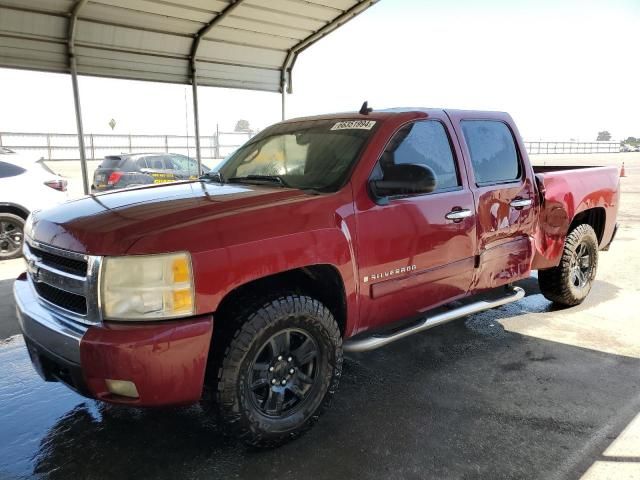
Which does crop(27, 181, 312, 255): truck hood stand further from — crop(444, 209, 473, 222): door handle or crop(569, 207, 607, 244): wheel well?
crop(569, 207, 607, 244): wheel well

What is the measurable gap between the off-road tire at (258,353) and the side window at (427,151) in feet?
3.90

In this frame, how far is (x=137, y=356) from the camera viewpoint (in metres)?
2.28

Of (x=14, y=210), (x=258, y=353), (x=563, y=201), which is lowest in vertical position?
(x=258, y=353)

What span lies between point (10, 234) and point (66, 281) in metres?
5.87

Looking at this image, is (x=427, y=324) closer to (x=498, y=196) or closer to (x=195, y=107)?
(x=498, y=196)

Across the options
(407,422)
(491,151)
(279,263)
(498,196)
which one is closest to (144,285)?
(279,263)

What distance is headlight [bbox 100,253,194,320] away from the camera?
2350 millimetres

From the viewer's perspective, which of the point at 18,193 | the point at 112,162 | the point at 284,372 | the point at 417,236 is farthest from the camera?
the point at 112,162

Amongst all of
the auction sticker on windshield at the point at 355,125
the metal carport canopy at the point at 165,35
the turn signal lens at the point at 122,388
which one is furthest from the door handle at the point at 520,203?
the metal carport canopy at the point at 165,35

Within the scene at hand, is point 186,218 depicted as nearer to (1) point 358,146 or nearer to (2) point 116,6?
(1) point 358,146

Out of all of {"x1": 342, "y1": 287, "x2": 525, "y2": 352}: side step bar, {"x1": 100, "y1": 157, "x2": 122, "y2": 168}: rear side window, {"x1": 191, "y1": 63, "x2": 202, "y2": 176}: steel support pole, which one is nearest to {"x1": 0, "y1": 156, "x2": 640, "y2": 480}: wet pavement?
{"x1": 342, "y1": 287, "x2": 525, "y2": 352}: side step bar

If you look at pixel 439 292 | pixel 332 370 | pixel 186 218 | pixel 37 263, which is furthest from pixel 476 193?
pixel 37 263

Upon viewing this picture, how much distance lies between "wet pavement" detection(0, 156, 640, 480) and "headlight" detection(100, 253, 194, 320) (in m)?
0.81

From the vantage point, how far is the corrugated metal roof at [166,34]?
6.70 m
